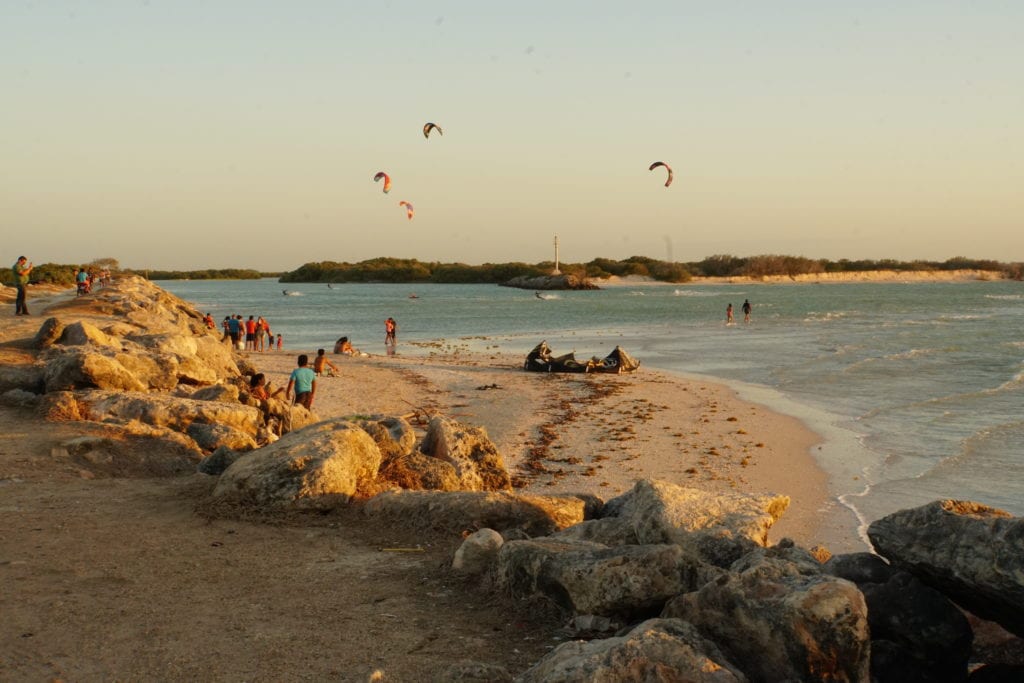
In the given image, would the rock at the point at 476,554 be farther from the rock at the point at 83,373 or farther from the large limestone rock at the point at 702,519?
the rock at the point at 83,373

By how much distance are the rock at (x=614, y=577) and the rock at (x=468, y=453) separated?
12.7 ft

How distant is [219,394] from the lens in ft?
47.7

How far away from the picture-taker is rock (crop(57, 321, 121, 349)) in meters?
17.0

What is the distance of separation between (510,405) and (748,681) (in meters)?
17.3

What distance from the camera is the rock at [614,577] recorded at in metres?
6.09

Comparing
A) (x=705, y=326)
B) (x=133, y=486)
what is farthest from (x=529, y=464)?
(x=705, y=326)

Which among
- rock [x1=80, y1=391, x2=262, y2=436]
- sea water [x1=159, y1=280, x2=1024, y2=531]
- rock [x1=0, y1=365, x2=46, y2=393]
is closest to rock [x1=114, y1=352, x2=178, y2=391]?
rock [x1=0, y1=365, x2=46, y2=393]

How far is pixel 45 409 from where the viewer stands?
12.8 meters

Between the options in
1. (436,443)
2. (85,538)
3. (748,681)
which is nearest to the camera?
(748,681)

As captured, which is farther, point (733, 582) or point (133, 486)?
point (133, 486)

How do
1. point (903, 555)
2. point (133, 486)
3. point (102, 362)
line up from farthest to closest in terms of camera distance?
point (102, 362) < point (133, 486) < point (903, 555)

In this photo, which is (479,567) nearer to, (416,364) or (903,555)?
(903,555)

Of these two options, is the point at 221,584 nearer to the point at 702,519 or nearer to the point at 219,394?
the point at 702,519

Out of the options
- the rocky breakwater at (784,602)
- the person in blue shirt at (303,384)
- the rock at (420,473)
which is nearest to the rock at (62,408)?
the person in blue shirt at (303,384)
